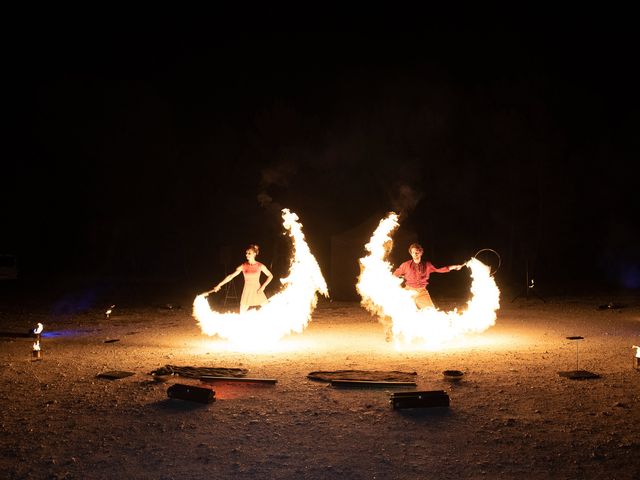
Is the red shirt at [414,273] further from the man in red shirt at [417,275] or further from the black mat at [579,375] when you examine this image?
the black mat at [579,375]

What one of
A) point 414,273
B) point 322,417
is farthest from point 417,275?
point 322,417

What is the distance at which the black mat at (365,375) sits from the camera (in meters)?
9.56

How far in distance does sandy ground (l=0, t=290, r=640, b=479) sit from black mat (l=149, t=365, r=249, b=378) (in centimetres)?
22

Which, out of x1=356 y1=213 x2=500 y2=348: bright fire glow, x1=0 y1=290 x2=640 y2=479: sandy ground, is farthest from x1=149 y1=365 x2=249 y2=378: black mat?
x1=356 y1=213 x2=500 y2=348: bright fire glow

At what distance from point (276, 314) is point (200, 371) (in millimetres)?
4235

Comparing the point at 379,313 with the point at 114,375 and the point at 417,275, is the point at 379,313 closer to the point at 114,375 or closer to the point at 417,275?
the point at 417,275

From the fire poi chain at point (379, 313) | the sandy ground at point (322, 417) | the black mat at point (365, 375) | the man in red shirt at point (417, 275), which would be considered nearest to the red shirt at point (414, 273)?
the man in red shirt at point (417, 275)

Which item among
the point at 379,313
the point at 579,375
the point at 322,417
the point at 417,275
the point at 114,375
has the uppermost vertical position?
the point at 417,275

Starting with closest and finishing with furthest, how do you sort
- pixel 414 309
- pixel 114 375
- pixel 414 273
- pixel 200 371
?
pixel 114 375 → pixel 200 371 → pixel 414 309 → pixel 414 273

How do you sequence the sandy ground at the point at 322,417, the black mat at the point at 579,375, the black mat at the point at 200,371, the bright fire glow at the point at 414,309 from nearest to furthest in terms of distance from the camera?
the sandy ground at the point at 322,417 → the black mat at the point at 579,375 → the black mat at the point at 200,371 → the bright fire glow at the point at 414,309

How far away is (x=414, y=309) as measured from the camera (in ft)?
45.3

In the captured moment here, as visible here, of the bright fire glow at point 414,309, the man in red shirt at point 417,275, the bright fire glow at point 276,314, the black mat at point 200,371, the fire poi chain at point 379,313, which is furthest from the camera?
the man in red shirt at point 417,275

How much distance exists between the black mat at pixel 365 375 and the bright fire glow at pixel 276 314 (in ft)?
12.5

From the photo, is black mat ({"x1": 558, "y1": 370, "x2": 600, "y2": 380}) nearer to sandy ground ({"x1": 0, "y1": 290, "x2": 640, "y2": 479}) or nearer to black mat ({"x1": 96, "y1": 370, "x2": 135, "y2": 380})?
sandy ground ({"x1": 0, "y1": 290, "x2": 640, "y2": 479})
